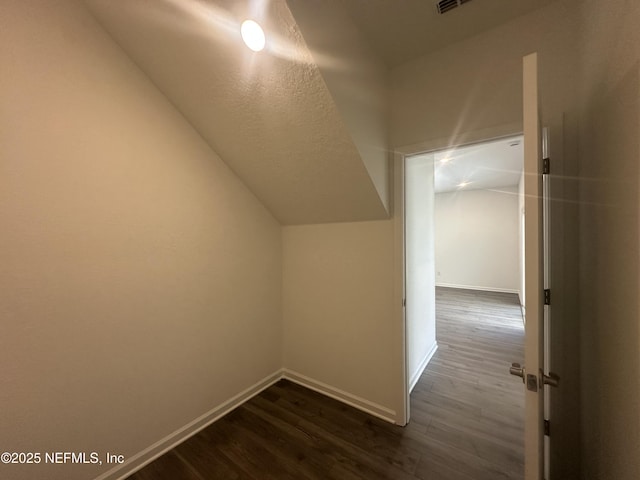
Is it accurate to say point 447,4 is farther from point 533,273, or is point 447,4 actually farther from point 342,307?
point 342,307

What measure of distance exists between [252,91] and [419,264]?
2234mm

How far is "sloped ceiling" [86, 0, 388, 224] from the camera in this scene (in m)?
1.13

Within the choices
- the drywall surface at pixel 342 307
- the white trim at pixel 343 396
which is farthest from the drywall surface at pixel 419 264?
the white trim at pixel 343 396

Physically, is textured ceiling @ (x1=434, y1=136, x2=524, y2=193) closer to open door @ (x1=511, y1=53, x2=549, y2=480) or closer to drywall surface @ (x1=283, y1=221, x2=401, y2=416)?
drywall surface @ (x1=283, y1=221, x2=401, y2=416)

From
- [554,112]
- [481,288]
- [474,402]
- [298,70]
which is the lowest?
[474,402]

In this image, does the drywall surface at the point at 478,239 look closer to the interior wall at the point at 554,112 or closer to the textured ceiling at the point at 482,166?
the textured ceiling at the point at 482,166

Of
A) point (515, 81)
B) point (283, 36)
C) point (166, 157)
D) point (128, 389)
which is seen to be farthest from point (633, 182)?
point (128, 389)

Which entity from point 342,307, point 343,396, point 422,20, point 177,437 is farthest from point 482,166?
point 177,437

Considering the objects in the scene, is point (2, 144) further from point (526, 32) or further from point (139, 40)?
point (526, 32)

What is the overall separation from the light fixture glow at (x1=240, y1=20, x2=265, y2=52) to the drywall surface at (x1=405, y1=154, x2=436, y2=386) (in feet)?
4.59

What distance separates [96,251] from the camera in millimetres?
1329

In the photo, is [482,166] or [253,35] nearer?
[253,35]

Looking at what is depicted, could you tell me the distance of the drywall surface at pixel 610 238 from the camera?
27.1 inches

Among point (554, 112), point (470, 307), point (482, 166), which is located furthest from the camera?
point (470, 307)
